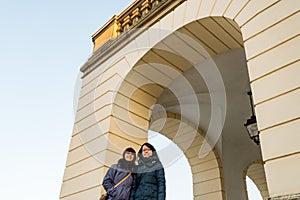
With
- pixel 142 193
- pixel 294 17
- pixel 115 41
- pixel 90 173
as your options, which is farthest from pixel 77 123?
pixel 294 17

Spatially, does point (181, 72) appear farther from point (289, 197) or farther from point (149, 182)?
point (289, 197)

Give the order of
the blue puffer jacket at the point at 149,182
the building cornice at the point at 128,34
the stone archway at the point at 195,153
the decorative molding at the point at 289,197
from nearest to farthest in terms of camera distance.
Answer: the decorative molding at the point at 289,197 → the blue puffer jacket at the point at 149,182 → the building cornice at the point at 128,34 → the stone archway at the point at 195,153

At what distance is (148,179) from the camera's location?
336 cm

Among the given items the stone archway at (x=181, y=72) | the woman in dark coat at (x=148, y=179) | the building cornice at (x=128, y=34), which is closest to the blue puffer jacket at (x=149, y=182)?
the woman in dark coat at (x=148, y=179)

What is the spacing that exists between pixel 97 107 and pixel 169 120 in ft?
8.80

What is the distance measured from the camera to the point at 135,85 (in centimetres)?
520

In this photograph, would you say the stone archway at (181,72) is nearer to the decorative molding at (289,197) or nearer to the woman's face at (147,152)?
the decorative molding at (289,197)

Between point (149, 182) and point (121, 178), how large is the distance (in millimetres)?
381

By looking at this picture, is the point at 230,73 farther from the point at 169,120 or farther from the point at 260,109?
the point at 260,109

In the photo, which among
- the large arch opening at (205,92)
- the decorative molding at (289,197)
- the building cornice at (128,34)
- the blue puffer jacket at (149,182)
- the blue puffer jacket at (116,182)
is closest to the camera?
the decorative molding at (289,197)

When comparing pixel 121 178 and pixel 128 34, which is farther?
pixel 128 34

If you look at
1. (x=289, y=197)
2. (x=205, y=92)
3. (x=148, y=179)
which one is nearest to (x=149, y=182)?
(x=148, y=179)

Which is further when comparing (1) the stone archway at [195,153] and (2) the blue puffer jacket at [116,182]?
(1) the stone archway at [195,153]

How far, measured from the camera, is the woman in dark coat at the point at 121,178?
3434 mm
